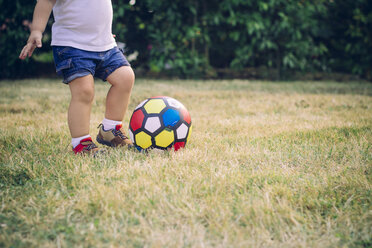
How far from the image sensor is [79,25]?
7.11 feet

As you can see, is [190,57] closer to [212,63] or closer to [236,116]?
[212,63]

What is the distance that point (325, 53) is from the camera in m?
7.78

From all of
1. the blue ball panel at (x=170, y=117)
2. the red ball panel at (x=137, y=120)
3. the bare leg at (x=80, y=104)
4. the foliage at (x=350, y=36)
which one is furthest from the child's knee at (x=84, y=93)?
the foliage at (x=350, y=36)

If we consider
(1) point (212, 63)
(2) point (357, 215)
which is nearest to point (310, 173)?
(2) point (357, 215)

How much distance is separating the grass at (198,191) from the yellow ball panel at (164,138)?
0.26 ft

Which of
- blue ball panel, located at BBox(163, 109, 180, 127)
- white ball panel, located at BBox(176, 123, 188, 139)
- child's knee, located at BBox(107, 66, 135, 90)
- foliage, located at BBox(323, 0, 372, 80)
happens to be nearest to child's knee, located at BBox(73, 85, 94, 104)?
child's knee, located at BBox(107, 66, 135, 90)

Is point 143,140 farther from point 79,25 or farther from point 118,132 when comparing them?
point 79,25

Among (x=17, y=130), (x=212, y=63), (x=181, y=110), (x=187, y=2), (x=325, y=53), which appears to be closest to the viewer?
(x=181, y=110)

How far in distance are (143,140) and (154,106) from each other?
0.25 metres

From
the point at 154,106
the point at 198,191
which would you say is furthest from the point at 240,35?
the point at 198,191

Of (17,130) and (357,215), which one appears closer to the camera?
(357,215)

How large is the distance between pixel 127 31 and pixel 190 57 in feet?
5.11

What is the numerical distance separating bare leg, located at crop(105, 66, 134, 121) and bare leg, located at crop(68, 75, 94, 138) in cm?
22

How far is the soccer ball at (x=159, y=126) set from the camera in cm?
214
